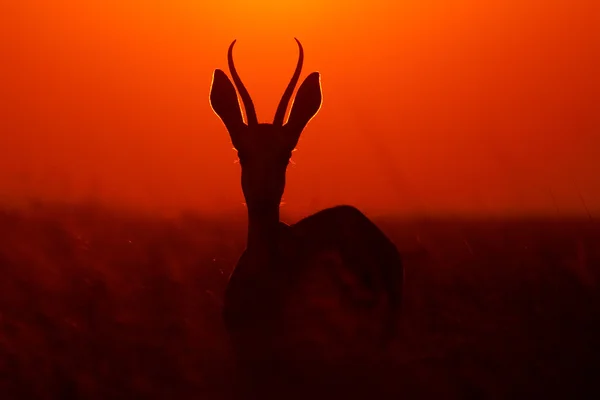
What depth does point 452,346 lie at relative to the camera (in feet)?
23.8

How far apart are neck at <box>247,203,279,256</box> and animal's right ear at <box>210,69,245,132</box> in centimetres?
64

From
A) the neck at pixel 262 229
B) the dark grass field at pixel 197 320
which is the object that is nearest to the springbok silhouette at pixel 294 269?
the neck at pixel 262 229

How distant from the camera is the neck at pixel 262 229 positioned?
6.16 meters

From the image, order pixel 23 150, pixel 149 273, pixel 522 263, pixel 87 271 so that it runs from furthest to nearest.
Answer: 1. pixel 23 150
2. pixel 522 263
3. pixel 149 273
4. pixel 87 271

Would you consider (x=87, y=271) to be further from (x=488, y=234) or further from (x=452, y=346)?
(x=488, y=234)

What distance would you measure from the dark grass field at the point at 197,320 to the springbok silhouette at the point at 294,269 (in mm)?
370

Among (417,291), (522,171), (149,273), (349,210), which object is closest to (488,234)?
(522,171)

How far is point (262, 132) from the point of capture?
643 centimetres

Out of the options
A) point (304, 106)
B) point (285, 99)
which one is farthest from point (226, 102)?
point (304, 106)

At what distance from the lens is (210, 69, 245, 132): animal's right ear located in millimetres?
6613

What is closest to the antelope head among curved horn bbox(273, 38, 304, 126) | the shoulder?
curved horn bbox(273, 38, 304, 126)

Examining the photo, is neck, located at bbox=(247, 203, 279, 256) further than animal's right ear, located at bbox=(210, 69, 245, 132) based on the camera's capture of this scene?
No

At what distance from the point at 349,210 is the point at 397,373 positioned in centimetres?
112

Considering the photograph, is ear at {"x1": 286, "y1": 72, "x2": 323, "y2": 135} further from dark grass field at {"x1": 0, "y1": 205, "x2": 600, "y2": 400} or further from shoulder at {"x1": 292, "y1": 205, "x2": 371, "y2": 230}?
dark grass field at {"x1": 0, "y1": 205, "x2": 600, "y2": 400}
